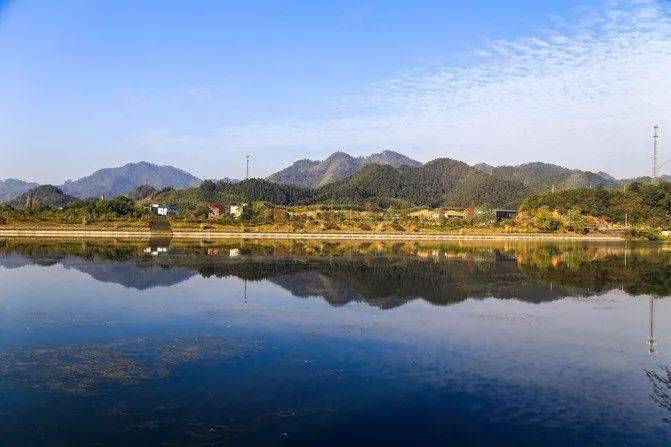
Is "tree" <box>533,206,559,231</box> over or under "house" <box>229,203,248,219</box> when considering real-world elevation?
under

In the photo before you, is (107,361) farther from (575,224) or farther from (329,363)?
(575,224)

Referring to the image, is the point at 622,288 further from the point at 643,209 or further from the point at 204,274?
the point at 643,209

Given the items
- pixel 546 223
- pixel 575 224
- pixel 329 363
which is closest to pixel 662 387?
pixel 329 363

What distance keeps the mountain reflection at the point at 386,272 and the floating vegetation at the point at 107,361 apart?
326 inches

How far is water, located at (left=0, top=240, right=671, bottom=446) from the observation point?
959 centimetres

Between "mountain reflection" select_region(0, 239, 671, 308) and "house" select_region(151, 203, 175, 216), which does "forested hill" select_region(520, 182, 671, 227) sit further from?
"house" select_region(151, 203, 175, 216)

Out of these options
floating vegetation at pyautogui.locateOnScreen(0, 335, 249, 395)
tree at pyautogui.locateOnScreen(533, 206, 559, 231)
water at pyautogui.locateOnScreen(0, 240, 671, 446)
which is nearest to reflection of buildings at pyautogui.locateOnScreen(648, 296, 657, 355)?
water at pyautogui.locateOnScreen(0, 240, 671, 446)

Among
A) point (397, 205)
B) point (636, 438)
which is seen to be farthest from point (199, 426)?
point (397, 205)

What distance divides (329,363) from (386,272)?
19.3m

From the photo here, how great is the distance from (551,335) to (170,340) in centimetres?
1106

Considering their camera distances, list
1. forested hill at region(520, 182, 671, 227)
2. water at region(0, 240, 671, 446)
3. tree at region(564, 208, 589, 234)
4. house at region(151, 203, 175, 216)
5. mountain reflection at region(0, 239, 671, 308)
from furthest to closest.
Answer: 1. house at region(151, 203, 175, 216)
2. forested hill at region(520, 182, 671, 227)
3. tree at region(564, 208, 589, 234)
4. mountain reflection at region(0, 239, 671, 308)
5. water at region(0, 240, 671, 446)

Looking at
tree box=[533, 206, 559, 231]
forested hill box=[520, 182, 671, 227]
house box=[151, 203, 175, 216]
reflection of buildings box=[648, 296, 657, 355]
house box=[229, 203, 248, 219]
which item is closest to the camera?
reflection of buildings box=[648, 296, 657, 355]

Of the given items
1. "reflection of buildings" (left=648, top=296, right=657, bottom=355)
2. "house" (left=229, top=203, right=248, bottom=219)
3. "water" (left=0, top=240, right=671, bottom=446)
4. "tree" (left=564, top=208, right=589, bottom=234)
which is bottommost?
"reflection of buildings" (left=648, top=296, right=657, bottom=355)

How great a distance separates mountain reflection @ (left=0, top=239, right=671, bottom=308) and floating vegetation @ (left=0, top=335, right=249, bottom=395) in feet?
27.1
